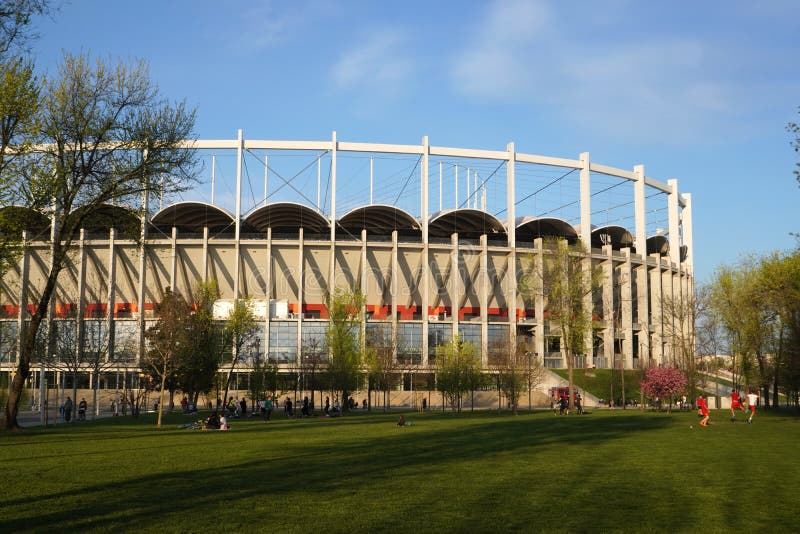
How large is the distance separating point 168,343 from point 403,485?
85.1ft

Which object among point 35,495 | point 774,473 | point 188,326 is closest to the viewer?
point 35,495

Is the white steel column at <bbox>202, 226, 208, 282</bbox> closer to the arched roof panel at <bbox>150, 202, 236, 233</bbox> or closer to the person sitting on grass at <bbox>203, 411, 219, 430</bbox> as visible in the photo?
the arched roof panel at <bbox>150, 202, 236, 233</bbox>

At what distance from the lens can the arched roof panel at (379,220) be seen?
231ft

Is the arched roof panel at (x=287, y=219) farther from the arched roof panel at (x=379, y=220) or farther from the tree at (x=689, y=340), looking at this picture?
the tree at (x=689, y=340)

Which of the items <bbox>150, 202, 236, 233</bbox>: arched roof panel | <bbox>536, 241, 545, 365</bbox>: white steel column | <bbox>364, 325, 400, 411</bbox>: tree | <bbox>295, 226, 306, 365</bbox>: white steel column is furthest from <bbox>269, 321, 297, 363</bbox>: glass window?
<bbox>536, 241, 545, 365</bbox>: white steel column

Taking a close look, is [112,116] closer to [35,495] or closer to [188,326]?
[35,495]

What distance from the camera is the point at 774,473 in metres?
15.3

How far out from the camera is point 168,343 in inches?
1449

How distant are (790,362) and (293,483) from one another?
38.8 meters

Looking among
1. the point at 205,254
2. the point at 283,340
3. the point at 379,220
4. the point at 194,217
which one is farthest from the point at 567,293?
the point at 194,217

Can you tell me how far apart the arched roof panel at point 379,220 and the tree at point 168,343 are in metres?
20.9

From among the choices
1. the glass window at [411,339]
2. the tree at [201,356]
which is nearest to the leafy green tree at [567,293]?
the glass window at [411,339]

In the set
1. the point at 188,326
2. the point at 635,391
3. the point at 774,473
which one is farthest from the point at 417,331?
the point at 774,473

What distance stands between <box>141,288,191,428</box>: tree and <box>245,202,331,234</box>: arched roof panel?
16317 millimetres
